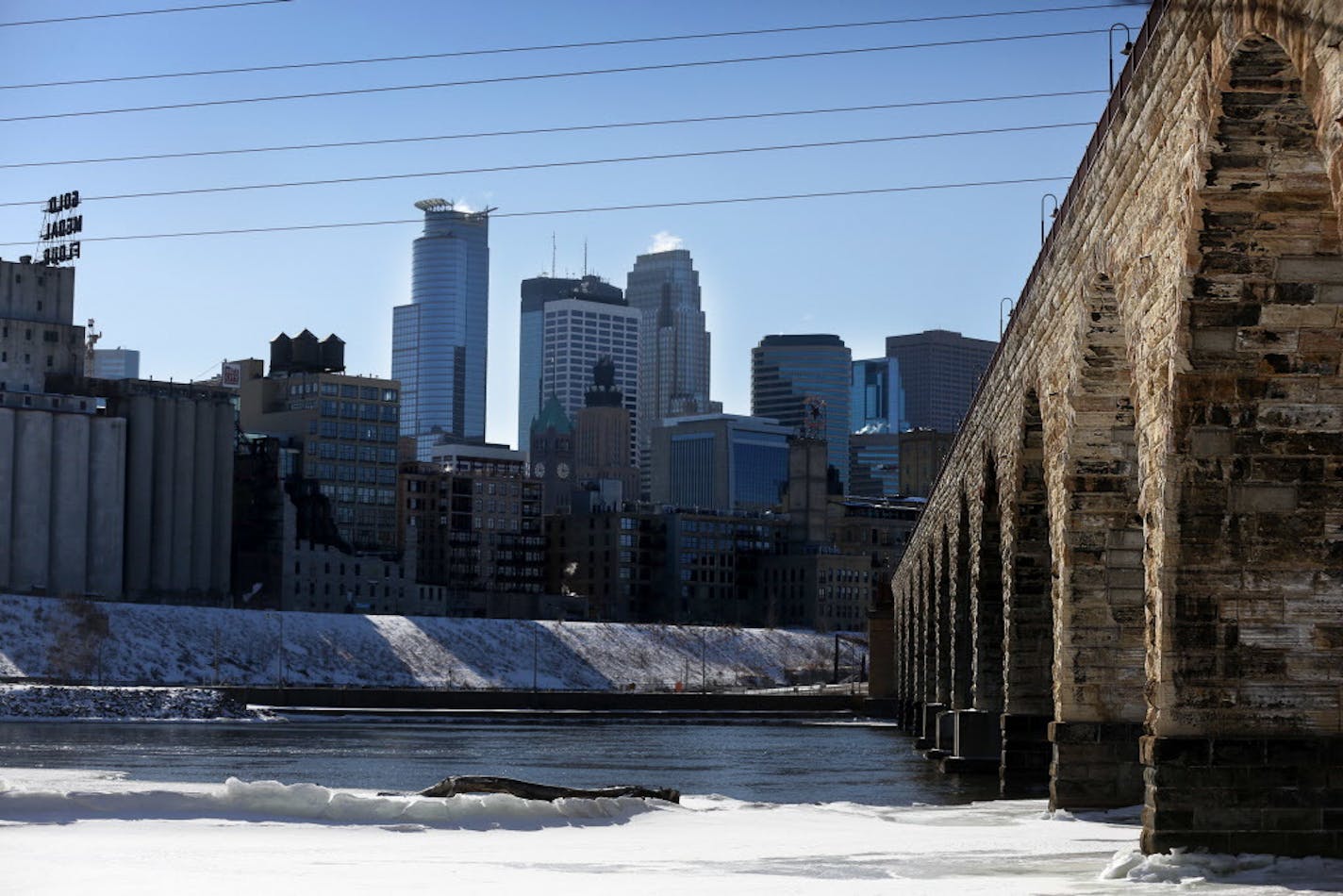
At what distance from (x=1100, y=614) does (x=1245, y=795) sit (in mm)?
11070

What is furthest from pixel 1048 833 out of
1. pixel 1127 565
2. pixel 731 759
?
pixel 731 759

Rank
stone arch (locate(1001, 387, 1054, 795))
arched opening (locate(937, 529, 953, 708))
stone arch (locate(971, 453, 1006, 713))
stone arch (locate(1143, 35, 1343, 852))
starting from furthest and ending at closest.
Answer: arched opening (locate(937, 529, 953, 708)) → stone arch (locate(971, 453, 1006, 713)) → stone arch (locate(1001, 387, 1054, 795)) → stone arch (locate(1143, 35, 1343, 852))

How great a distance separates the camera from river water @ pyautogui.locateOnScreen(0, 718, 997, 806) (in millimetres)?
50344

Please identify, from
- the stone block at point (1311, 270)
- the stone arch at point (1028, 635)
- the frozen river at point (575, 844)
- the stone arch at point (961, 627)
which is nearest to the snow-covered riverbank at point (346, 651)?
the stone arch at point (961, 627)

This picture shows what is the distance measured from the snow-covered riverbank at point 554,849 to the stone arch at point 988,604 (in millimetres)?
16076

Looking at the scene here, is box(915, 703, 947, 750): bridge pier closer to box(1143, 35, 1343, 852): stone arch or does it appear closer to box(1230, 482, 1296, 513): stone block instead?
box(1143, 35, 1343, 852): stone arch

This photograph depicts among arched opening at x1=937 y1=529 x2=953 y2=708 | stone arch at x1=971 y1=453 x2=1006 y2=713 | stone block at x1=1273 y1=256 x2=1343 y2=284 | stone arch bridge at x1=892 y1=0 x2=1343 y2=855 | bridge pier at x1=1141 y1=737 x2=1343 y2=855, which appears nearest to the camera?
stone arch bridge at x1=892 y1=0 x2=1343 y2=855

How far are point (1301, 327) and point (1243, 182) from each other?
2126mm

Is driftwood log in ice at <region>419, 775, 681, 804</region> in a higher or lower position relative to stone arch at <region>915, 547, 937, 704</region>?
lower

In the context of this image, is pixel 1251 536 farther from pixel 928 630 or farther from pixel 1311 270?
pixel 928 630

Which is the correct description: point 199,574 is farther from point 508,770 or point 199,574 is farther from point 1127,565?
point 1127,565

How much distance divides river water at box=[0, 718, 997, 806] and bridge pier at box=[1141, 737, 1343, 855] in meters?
17.6

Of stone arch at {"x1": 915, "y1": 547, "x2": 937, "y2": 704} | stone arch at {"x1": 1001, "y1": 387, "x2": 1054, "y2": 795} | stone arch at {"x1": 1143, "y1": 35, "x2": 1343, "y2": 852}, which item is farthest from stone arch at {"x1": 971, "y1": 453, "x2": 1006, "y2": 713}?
stone arch at {"x1": 1143, "y1": 35, "x2": 1343, "y2": 852}

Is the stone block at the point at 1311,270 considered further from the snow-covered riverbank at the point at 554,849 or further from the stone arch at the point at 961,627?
the stone arch at the point at 961,627
